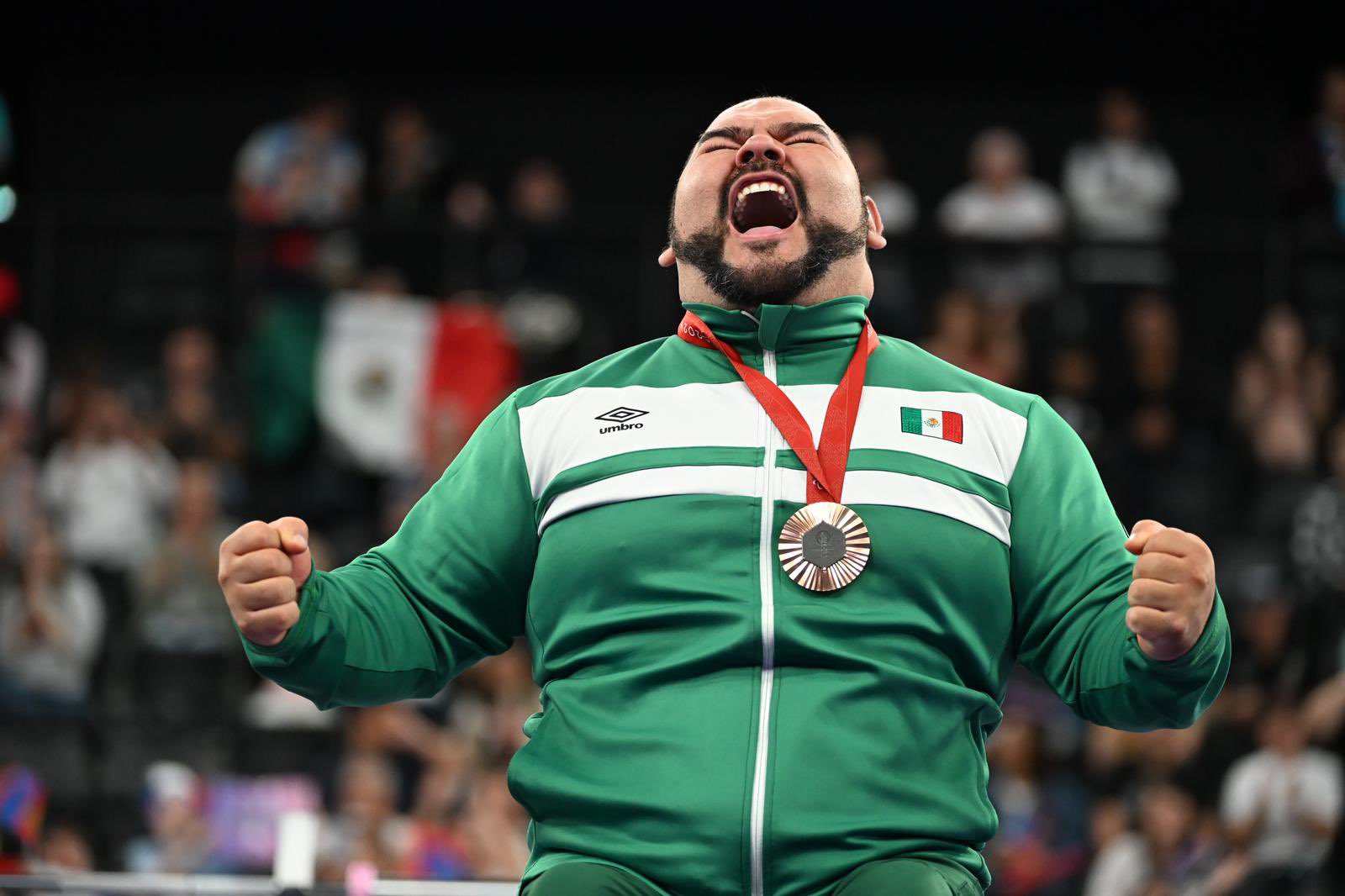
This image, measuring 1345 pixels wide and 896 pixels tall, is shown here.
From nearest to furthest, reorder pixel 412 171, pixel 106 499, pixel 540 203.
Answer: pixel 106 499 → pixel 540 203 → pixel 412 171

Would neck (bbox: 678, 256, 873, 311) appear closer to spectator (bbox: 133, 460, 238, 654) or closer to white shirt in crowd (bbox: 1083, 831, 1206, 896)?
white shirt in crowd (bbox: 1083, 831, 1206, 896)

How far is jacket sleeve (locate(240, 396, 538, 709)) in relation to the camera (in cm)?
283

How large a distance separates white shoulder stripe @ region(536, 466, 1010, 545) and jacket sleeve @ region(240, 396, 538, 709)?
20cm

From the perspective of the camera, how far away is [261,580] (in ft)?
8.55

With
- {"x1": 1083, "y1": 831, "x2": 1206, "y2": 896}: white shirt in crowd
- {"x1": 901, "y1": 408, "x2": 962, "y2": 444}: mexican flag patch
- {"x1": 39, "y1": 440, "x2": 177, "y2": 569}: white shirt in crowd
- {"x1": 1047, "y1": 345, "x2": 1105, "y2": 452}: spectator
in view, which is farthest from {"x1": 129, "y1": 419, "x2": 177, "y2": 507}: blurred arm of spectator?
{"x1": 901, "y1": 408, "x2": 962, "y2": 444}: mexican flag patch

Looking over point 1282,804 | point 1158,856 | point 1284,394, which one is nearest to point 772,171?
point 1158,856

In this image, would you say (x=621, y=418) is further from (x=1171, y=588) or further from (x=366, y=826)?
(x=366, y=826)

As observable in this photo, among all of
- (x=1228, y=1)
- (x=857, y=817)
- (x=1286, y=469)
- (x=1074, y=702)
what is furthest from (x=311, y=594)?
(x=1228, y=1)

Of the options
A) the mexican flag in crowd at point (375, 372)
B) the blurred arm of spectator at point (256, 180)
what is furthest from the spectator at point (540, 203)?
the blurred arm of spectator at point (256, 180)

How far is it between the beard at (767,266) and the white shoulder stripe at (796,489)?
0.38m

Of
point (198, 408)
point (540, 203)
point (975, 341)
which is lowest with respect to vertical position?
point (198, 408)

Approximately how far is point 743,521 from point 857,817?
1.59ft

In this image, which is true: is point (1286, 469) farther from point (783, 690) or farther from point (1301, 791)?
point (783, 690)

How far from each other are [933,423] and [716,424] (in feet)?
1.13
